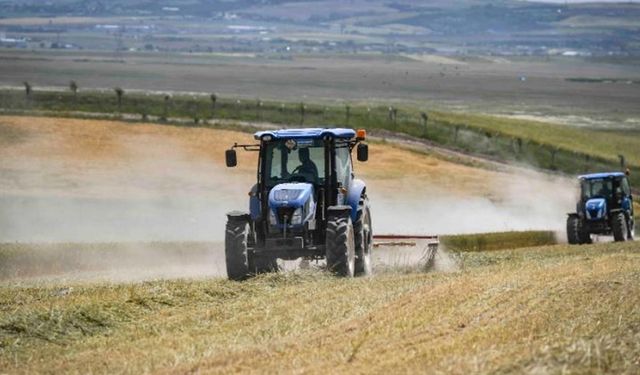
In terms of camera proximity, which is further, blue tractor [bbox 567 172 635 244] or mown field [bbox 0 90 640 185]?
mown field [bbox 0 90 640 185]

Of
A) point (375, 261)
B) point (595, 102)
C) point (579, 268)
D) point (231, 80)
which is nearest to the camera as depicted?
point (579, 268)

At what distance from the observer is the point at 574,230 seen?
38.8m

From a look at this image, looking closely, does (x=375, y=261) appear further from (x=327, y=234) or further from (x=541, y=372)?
(x=541, y=372)

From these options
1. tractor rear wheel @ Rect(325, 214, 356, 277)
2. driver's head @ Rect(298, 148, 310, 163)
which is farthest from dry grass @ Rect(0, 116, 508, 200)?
tractor rear wheel @ Rect(325, 214, 356, 277)

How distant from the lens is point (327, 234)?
2242cm

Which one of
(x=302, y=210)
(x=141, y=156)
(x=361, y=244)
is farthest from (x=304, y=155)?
(x=141, y=156)

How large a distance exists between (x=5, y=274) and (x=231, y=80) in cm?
12938

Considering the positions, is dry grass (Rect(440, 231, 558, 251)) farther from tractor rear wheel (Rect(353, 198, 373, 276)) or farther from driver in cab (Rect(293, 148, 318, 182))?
driver in cab (Rect(293, 148, 318, 182))

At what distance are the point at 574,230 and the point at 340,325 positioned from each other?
24319mm

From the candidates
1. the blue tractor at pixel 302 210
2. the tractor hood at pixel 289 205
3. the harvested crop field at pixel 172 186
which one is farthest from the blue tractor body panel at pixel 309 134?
the harvested crop field at pixel 172 186

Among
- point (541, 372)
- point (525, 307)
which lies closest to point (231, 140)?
point (525, 307)

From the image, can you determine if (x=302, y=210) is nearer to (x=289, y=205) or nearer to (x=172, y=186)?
(x=289, y=205)

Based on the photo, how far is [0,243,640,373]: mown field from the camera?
510 inches

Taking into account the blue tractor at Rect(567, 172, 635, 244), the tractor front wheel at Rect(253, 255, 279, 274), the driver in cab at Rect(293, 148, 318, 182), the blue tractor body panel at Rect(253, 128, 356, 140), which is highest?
the blue tractor body panel at Rect(253, 128, 356, 140)
